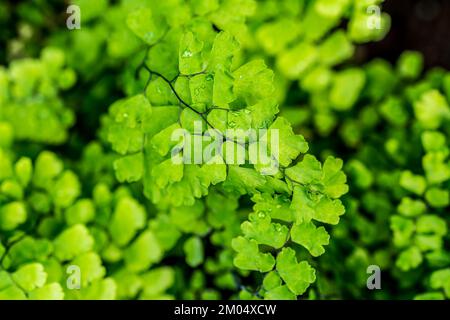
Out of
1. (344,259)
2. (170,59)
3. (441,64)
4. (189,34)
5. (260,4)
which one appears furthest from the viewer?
(441,64)

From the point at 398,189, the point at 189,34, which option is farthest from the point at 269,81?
the point at 398,189

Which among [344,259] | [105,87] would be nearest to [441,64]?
[344,259]

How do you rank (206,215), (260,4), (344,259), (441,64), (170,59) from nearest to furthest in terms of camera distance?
(170,59), (206,215), (344,259), (260,4), (441,64)

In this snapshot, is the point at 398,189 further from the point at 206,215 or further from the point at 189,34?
the point at 189,34

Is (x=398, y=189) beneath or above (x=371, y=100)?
beneath

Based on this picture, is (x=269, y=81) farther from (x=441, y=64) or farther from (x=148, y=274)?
(x=441, y=64)

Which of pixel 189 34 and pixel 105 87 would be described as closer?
pixel 189 34

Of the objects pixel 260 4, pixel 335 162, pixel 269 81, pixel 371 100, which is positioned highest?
pixel 260 4
